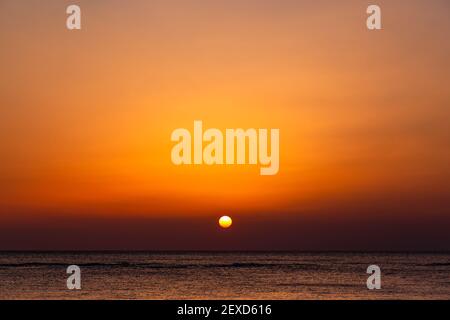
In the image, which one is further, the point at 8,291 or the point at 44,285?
the point at 44,285

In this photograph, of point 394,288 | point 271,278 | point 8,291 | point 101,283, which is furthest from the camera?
point 271,278

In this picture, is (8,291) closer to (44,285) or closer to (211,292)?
(44,285)
